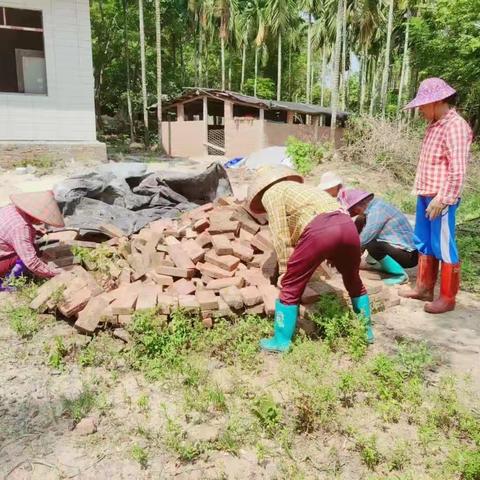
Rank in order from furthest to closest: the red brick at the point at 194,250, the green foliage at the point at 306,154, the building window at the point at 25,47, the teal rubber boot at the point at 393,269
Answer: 1. the green foliage at the point at 306,154
2. the building window at the point at 25,47
3. the teal rubber boot at the point at 393,269
4. the red brick at the point at 194,250

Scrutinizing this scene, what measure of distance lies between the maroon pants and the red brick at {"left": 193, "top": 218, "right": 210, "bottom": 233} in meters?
1.90

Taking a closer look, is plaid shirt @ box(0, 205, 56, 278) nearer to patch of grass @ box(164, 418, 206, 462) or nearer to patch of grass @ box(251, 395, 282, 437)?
patch of grass @ box(164, 418, 206, 462)

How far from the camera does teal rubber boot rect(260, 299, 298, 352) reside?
329cm

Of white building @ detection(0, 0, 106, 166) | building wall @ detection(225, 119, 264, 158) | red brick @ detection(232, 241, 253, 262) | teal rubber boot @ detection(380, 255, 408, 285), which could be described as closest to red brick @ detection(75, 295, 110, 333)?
red brick @ detection(232, 241, 253, 262)

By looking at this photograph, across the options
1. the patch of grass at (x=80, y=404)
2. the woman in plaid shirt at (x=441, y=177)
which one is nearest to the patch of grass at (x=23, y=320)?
the patch of grass at (x=80, y=404)

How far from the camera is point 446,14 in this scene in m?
16.7

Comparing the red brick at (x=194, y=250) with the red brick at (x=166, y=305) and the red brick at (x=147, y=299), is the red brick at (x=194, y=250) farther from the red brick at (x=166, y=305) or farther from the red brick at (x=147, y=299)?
the red brick at (x=166, y=305)

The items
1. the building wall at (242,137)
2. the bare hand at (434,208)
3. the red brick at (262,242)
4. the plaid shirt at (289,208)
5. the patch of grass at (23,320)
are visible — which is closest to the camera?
the plaid shirt at (289,208)

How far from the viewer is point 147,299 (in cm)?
365

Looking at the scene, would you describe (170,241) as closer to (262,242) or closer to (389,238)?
(262,242)

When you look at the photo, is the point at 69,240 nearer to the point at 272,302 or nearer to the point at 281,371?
the point at 272,302

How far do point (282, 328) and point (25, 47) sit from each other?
40.9ft

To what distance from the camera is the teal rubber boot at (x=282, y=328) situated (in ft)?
10.8

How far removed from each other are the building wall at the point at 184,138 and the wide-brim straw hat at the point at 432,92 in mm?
17967
